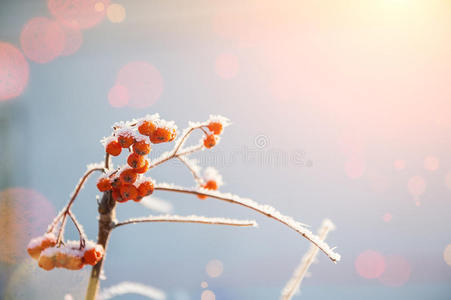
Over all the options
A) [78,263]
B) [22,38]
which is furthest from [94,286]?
[22,38]

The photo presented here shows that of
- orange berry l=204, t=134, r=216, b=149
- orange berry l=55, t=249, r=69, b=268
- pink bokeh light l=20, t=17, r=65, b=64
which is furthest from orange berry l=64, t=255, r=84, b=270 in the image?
pink bokeh light l=20, t=17, r=65, b=64

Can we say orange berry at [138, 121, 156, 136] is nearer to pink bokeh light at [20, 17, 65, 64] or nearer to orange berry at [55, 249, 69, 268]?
orange berry at [55, 249, 69, 268]

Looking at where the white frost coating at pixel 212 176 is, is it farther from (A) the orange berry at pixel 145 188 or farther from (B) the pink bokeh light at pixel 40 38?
(B) the pink bokeh light at pixel 40 38

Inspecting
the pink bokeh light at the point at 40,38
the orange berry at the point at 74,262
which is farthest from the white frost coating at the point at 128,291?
the pink bokeh light at the point at 40,38

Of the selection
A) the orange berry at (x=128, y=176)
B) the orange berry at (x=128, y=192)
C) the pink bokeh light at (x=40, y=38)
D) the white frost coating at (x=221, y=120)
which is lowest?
the orange berry at (x=128, y=192)

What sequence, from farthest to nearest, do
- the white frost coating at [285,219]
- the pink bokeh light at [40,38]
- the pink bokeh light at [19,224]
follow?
the pink bokeh light at [40,38] < the pink bokeh light at [19,224] < the white frost coating at [285,219]

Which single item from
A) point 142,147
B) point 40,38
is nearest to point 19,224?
point 142,147

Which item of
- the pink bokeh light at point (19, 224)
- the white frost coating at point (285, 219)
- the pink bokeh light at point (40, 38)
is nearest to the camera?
the white frost coating at point (285, 219)
